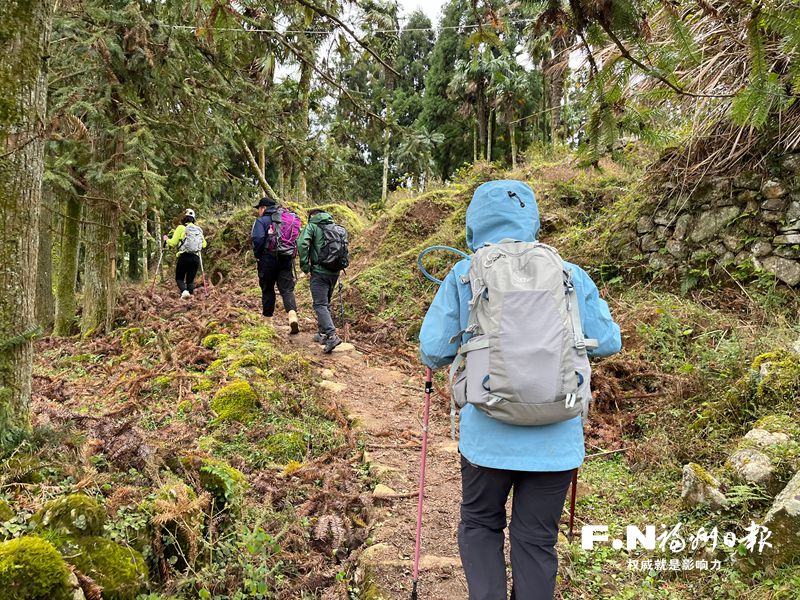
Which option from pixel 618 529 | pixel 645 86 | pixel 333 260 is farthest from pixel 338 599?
pixel 645 86

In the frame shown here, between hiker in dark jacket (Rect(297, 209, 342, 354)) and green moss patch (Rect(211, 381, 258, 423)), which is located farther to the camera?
hiker in dark jacket (Rect(297, 209, 342, 354))

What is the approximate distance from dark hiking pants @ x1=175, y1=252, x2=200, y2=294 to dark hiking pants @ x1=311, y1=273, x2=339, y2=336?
4.94m

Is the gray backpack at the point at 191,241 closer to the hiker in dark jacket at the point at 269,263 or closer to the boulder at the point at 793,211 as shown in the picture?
the hiker in dark jacket at the point at 269,263

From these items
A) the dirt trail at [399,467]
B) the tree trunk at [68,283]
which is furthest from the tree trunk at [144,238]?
the dirt trail at [399,467]

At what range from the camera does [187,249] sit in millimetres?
10867

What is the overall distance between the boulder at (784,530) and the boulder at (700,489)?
1.20ft

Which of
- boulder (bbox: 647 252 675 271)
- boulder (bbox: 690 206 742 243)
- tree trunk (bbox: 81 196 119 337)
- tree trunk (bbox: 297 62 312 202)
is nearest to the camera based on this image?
tree trunk (bbox: 297 62 312 202)

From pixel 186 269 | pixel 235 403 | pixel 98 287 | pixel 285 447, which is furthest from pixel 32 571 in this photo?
pixel 186 269

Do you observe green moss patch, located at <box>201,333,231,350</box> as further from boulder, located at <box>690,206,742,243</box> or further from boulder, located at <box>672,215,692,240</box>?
boulder, located at <box>690,206,742,243</box>

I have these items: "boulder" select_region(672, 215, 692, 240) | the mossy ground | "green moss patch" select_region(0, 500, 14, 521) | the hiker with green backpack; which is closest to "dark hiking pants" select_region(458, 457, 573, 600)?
the mossy ground

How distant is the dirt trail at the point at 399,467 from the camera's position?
10.0ft

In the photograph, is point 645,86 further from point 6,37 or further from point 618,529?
point 6,37

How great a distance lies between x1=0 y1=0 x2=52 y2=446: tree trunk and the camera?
2971mm

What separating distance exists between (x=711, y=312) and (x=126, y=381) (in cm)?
696
